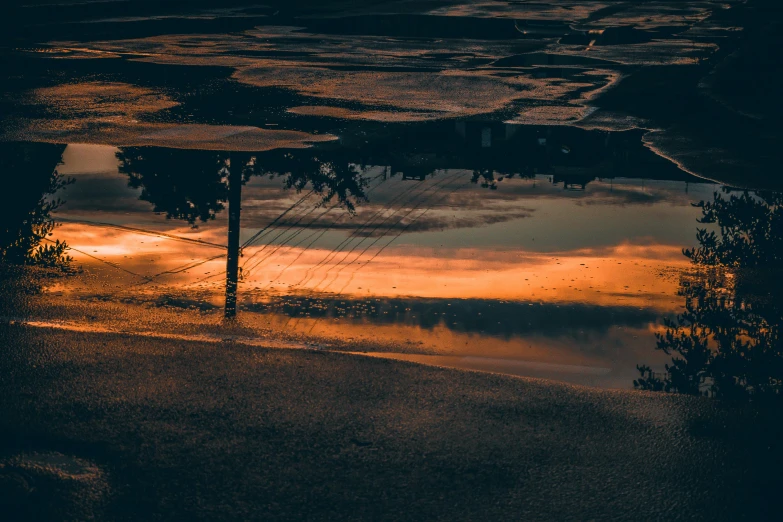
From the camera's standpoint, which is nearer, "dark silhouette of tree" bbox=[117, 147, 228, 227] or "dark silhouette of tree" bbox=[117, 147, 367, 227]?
"dark silhouette of tree" bbox=[117, 147, 228, 227]

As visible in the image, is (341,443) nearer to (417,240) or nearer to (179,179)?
(417,240)

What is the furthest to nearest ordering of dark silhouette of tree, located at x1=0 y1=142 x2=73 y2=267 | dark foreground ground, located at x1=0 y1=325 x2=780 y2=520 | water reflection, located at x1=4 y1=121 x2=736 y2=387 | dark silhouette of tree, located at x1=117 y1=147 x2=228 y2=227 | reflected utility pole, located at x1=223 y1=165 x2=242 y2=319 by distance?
dark silhouette of tree, located at x1=117 y1=147 x2=228 y2=227, dark silhouette of tree, located at x1=0 y1=142 x2=73 y2=267, reflected utility pole, located at x1=223 y1=165 x2=242 y2=319, water reflection, located at x1=4 y1=121 x2=736 y2=387, dark foreground ground, located at x1=0 y1=325 x2=780 y2=520

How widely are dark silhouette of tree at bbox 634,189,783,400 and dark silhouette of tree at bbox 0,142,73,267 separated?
5.00 m

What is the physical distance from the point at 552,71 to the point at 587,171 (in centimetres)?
1019

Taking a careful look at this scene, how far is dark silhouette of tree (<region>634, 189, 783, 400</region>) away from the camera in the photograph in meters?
6.28

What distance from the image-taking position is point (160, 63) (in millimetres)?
21594

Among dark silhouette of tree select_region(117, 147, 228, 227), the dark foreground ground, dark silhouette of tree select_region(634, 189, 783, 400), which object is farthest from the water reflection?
the dark foreground ground

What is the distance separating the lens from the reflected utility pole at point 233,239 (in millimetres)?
7613

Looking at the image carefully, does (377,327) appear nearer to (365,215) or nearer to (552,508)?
(552,508)

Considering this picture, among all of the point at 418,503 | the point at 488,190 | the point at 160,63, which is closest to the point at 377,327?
the point at 418,503

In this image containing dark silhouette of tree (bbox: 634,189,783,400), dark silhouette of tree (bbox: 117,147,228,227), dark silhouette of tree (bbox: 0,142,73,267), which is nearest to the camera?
dark silhouette of tree (bbox: 634,189,783,400)

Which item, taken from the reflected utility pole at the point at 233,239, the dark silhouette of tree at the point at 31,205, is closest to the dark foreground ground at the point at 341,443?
the reflected utility pole at the point at 233,239

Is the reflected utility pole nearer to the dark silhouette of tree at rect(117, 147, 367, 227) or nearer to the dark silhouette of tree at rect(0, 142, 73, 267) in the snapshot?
the dark silhouette of tree at rect(117, 147, 367, 227)

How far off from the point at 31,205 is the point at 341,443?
246 inches
